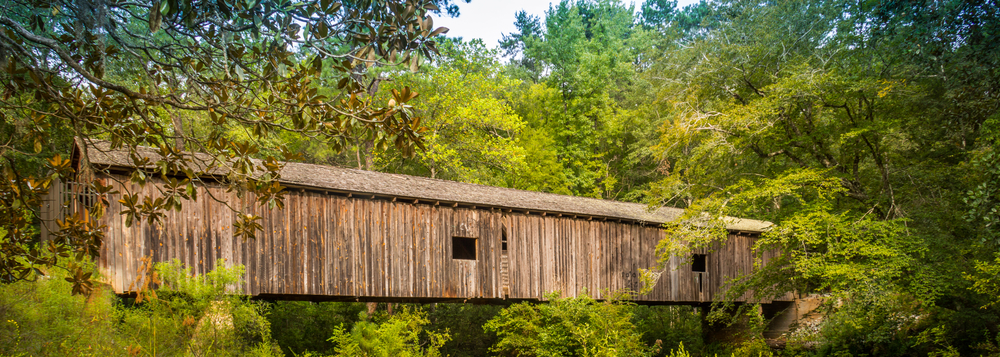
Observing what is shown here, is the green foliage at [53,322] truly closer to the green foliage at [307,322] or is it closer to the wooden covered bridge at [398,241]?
the wooden covered bridge at [398,241]

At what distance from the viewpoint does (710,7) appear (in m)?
29.1

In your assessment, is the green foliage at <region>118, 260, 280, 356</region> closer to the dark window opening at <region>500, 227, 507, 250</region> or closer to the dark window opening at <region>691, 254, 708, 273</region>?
the dark window opening at <region>500, 227, 507, 250</region>

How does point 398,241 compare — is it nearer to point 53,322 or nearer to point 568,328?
point 568,328

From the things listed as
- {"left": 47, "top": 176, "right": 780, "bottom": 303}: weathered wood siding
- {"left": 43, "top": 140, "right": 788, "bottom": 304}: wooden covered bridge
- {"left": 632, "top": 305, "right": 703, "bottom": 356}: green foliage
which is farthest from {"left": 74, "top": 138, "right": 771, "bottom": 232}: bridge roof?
{"left": 632, "top": 305, "right": 703, "bottom": 356}: green foliage

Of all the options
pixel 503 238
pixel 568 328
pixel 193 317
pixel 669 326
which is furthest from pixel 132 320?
pixel 669 326

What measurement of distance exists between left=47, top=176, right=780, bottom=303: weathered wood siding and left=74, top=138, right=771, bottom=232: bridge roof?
0.25m

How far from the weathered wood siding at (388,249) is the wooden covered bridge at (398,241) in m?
0.02

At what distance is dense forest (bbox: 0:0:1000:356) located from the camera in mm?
4270

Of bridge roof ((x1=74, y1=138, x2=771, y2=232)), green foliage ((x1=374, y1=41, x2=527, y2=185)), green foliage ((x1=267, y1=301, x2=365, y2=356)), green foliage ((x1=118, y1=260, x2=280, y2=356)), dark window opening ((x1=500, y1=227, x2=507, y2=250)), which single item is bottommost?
green foliage ((x1=267, y1=301, x2=365, y2=356))

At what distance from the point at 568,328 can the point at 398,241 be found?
13.4 feet

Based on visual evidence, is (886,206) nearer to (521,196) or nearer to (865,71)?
(865,71)

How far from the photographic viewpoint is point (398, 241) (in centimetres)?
1349

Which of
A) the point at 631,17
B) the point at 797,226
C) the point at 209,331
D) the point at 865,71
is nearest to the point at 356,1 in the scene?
the point at 209,331

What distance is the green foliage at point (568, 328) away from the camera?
1395 centimetres
